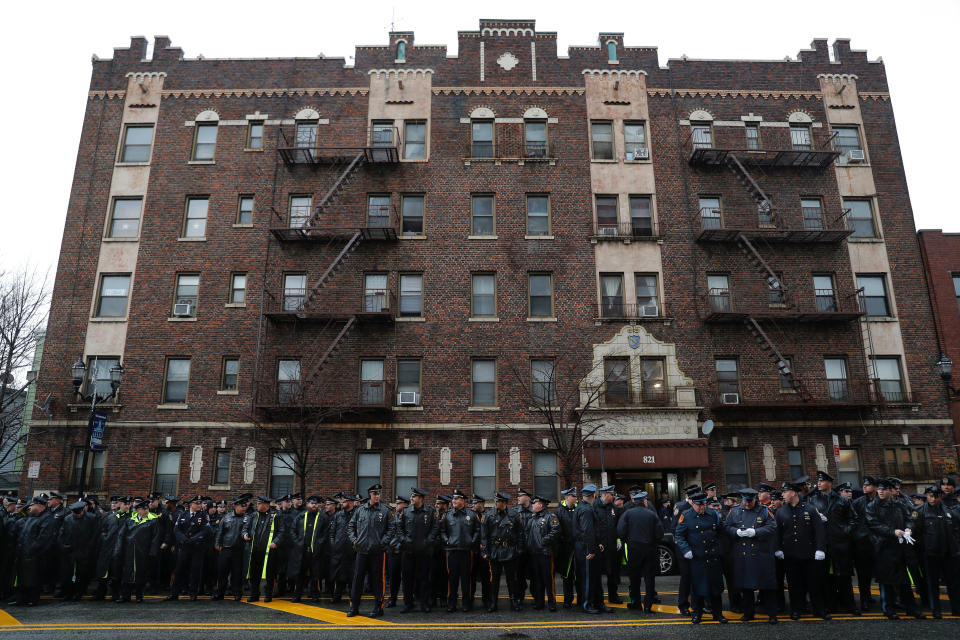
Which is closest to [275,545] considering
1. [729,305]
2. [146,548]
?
A: [146,548]

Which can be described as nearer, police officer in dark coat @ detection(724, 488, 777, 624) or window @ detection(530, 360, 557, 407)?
police officer in dark coat @ detection(724, 488, 777, 624)

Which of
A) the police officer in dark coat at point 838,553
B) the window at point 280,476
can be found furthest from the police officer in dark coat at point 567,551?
the window at point 280,476

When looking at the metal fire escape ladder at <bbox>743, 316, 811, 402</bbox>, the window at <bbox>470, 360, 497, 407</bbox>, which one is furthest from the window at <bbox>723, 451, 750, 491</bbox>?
the window at <bbox>470, 360, 497, 407</bbox>

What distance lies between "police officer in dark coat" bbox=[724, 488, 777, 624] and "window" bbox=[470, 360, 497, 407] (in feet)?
47.7

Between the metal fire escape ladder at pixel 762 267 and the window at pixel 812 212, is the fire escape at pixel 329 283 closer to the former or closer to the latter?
the metal fire escape ladder at pixel 762 267

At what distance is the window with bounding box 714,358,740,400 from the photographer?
2533cm

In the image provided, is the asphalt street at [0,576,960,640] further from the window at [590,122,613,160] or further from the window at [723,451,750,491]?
the window at [590,122,613,160]

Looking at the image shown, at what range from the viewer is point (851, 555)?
11.6 m

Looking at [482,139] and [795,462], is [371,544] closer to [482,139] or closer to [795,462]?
[795,462]

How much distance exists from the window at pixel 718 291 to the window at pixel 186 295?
20.5 meters

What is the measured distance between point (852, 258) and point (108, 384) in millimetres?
30113

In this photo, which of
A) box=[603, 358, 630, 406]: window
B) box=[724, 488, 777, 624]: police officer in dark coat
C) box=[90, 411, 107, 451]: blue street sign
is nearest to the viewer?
box=[724, 488, 777, 624]: police officer in dark coat

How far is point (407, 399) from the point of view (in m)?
24.7

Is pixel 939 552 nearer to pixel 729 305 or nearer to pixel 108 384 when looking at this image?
pixel 729 305
